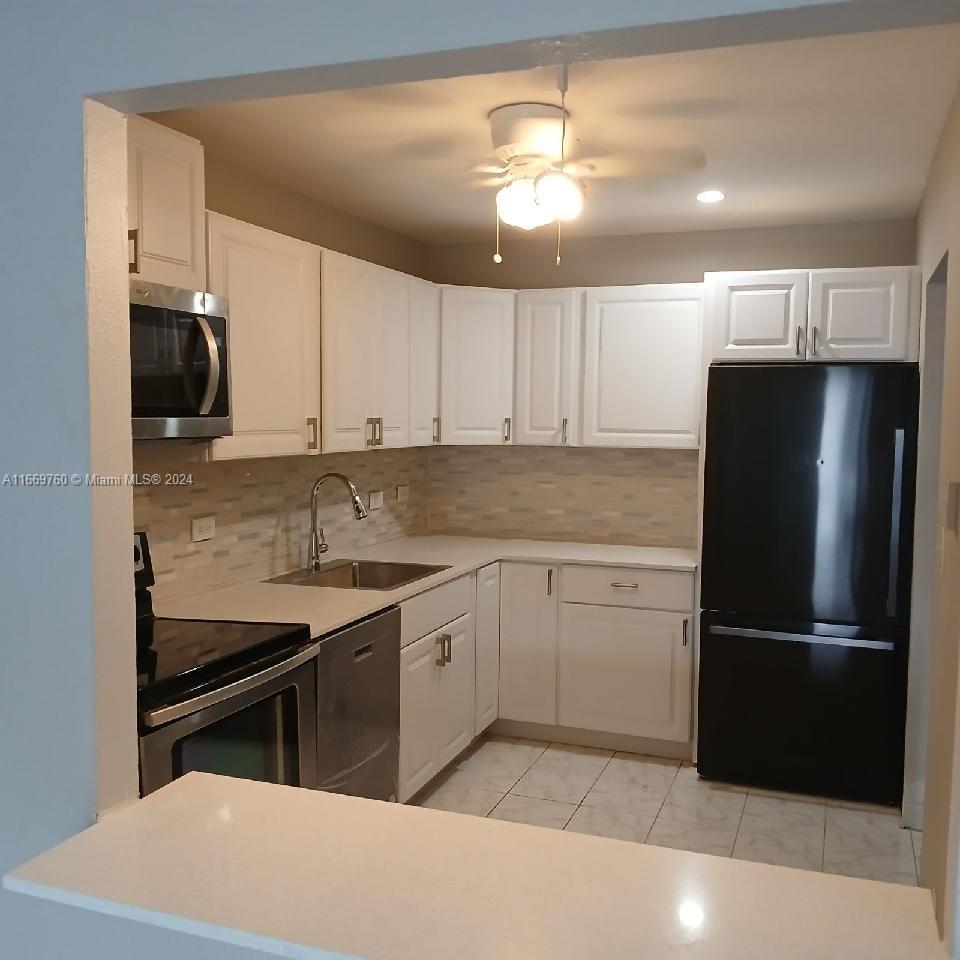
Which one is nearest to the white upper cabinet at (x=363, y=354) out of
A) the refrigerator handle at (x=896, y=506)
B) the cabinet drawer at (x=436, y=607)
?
the cabinet drawer at (x=436, y=607)

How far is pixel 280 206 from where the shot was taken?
11.7ft

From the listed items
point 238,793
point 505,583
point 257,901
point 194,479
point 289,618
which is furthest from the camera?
point 505,583

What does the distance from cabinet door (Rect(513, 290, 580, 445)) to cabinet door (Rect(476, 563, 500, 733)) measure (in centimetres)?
71

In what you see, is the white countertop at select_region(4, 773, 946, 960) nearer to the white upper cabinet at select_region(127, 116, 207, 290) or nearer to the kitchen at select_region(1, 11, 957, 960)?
the kitchen at select_region(1, 11, 957, 960)

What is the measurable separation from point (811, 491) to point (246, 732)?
94.1 inches

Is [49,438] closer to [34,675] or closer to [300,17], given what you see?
[34,675]

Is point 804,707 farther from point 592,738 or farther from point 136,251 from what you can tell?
point 136,251

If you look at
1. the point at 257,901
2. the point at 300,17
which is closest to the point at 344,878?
the point at 257,901

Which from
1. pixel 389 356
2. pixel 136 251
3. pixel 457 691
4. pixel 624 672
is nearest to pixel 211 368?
pixel 136 251

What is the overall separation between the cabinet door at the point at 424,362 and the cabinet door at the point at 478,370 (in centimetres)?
7

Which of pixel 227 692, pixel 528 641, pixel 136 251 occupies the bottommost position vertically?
pixel 528 641

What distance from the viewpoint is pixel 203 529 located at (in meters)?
3.14

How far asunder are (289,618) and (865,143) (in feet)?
7.68

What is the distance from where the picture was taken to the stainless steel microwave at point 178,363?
229cm
